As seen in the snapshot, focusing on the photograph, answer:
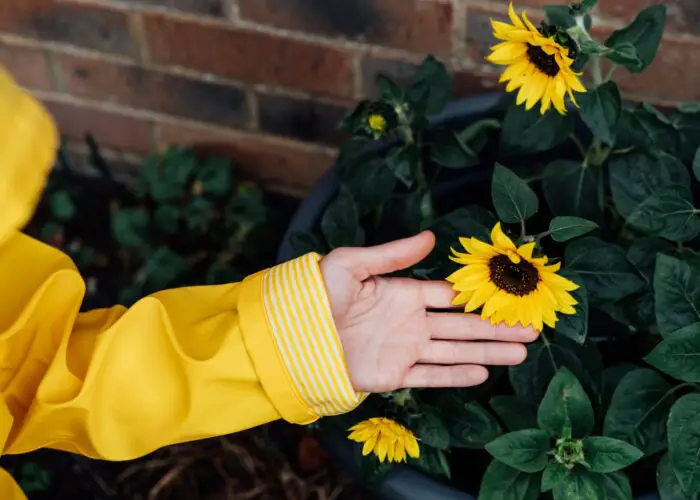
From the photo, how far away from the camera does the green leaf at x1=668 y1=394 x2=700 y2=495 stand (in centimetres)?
88

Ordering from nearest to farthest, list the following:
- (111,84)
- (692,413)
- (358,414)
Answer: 1. (692,413)
2. (358,414)
3. (111,84)

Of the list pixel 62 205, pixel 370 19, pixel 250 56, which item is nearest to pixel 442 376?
pixel 370 19

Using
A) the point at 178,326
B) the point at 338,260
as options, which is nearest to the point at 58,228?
the point at 178,326

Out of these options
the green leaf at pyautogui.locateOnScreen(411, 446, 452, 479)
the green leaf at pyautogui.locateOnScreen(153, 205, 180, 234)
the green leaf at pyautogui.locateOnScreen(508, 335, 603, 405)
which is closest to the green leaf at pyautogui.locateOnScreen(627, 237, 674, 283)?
the green leaf at pyautogui.locateOnScreen(508, 335, 603, 405)

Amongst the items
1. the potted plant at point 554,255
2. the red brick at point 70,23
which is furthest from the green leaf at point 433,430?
the red brick at point 70,23

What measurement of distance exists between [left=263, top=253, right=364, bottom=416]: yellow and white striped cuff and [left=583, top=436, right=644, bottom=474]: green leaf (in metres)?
0.26

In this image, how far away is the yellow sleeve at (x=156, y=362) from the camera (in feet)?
2.95

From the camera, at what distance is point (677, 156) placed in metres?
1.08

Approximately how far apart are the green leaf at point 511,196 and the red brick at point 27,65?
0.99m

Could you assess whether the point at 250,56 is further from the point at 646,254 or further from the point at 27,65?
the point at 646,254

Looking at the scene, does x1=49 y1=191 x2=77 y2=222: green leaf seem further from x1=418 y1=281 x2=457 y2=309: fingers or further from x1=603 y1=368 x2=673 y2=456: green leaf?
x1=603 y1=368 x2=673 y2=456: green leaf

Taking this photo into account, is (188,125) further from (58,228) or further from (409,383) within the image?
(409,383)

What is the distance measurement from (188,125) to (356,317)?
0.75 m


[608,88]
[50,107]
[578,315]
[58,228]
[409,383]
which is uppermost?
[608,88]
